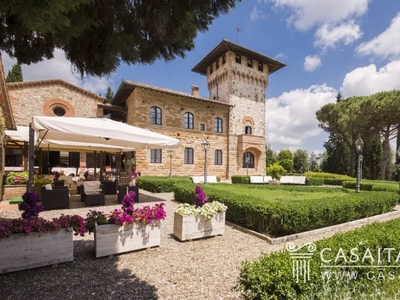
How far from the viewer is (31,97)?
18.8 metres

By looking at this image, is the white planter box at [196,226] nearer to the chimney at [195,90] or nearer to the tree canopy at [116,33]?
the tree canopy at [116,33]

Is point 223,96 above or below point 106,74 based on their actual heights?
above

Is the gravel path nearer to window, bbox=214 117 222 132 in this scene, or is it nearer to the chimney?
window, bbox=214 117 222 132

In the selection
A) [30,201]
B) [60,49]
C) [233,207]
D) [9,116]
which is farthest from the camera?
[9,116]

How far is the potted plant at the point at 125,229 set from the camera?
3.63 metres

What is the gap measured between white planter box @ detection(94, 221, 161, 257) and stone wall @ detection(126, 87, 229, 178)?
14383 mm

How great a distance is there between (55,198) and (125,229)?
14.2 feet

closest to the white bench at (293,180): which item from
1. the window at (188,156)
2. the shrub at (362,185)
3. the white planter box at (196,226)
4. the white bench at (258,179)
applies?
the white bench at (258,179)

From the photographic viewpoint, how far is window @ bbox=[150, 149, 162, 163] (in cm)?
1852

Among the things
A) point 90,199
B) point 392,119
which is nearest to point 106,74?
point 90,199

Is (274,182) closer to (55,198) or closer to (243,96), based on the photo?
(243,96)

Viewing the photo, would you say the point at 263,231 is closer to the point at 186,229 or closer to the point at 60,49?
the point at 186,229

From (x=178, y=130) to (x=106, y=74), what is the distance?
17.0 m

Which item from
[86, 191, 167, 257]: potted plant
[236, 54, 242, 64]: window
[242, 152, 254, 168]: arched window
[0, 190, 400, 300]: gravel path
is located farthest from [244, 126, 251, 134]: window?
[86, 191, 167, 257]: potted plant
